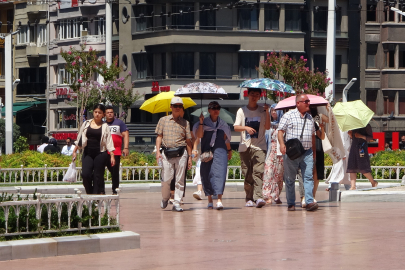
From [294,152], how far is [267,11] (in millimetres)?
46076

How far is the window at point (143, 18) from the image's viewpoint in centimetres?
6053

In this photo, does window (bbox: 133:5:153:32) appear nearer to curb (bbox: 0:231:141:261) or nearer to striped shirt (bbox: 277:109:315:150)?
striped shirt (bbox: 277:109:315:150)

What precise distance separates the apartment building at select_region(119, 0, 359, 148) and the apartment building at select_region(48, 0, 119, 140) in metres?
3.78

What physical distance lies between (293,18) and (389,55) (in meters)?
7.89

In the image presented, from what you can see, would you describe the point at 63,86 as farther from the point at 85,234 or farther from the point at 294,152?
the point at 85,234

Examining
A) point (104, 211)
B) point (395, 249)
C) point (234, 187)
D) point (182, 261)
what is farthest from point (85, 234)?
point (234, 187)

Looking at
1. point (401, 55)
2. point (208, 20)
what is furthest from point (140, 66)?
point (401, 55)

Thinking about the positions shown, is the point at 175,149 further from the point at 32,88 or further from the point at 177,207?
the point at 32,88

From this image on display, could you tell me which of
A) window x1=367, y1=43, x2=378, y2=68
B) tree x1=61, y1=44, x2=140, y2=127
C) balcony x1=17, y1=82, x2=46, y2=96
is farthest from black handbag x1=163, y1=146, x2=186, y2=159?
balcony x1=17, y1=82, x2=46, y2=96

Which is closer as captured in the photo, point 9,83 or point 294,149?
point 294,149

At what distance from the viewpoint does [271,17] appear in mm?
60000

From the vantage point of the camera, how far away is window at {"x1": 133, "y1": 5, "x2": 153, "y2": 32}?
60531 mm

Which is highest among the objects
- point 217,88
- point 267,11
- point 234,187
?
point 267,11

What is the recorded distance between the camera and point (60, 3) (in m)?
67.0
